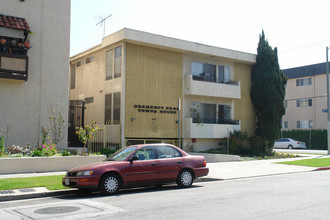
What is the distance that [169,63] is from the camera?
79.0ft

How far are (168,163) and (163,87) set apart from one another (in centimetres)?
1219

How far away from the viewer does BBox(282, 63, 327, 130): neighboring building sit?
4384 centimetres

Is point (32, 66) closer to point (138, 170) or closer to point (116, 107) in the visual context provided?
point (116, 107)

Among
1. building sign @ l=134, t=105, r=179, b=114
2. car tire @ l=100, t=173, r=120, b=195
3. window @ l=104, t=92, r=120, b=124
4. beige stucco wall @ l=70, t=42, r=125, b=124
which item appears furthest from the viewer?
beige stucco wall @ l=70, t=42, r=125, b=124

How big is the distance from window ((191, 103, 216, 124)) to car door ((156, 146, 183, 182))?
496 inches

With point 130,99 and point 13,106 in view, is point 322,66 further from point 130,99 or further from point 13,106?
point 13,106

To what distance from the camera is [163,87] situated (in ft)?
77.7

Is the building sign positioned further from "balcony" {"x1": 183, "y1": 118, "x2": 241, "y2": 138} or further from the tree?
the tree

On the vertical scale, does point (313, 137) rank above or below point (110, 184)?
above

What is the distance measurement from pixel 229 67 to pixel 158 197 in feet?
62.3

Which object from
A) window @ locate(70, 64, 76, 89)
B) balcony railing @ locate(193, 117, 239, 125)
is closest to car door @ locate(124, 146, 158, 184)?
balcony railing @ locate(193, 117, 239, 125)

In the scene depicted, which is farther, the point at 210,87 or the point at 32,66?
the point at 210,87

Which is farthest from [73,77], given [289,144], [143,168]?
[289,144]

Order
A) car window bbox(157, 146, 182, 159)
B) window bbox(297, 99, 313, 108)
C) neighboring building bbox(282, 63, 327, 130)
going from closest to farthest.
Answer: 1. car window bbox(157, 146, 182, 159)
2. neighboring building bbox(282, 63, 327, 130)
3. window bbox(297, 99, 313, 108)
